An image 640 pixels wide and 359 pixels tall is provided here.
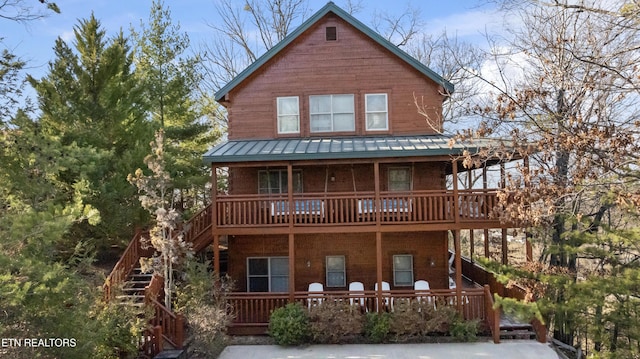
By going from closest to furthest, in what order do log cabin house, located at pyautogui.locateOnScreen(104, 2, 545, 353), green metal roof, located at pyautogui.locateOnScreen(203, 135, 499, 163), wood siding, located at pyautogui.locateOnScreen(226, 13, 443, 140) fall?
1. green metal roof, located at pyautogui.locateOnScreen(203, 135, 499, 163)
2. log cabin house, located at pyautogui.locateOnScreen(104, 2, 545, 353)
3. wood siding, located at pyautogui.locateOnScreen(226, 13, 443, 140)

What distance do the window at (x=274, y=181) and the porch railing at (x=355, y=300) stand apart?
13.2ft

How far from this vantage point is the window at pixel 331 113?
1517cm

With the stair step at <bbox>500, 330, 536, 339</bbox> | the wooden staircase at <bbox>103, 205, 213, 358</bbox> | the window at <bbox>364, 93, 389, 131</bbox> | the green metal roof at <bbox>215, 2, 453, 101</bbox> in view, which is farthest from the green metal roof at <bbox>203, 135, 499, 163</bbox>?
the stair step at <bbox>500, 330, 536, 339</bbox>

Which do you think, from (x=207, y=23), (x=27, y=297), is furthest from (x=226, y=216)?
(x=207, y=23)

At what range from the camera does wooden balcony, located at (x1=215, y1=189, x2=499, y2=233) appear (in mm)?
12570

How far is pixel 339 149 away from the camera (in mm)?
12766

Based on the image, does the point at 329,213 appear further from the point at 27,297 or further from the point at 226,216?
the point at 27,297

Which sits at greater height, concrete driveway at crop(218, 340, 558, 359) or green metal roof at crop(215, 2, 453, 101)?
green metal roof at crop(215, 2, 453, 101)

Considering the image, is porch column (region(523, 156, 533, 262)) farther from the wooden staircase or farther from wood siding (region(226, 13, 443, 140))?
the wooden staircase

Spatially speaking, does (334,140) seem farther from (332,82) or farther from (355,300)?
(355,300)

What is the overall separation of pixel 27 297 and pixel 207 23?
25.9 metres

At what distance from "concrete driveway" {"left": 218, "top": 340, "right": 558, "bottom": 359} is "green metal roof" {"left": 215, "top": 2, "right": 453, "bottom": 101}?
8.79 meters

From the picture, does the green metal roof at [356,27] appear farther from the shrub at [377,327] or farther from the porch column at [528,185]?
the shrub at [377,327]

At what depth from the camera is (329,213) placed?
13195 mm
